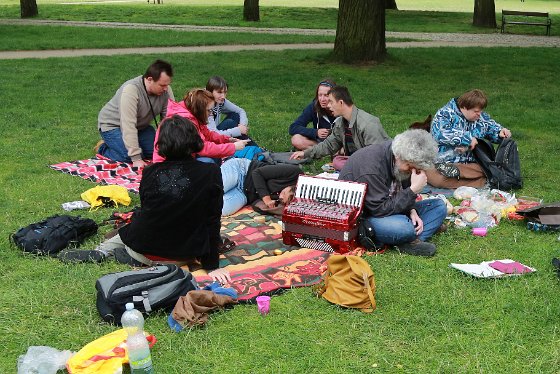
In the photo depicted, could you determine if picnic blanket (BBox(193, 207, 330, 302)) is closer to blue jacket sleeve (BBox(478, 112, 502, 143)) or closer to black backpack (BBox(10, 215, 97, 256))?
black backpack (BBox(10, 215, 97, 256))

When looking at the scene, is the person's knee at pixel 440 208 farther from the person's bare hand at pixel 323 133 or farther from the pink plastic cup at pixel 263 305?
the person's bare hand at pixel 323 133

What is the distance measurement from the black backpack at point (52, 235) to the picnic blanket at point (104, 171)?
5.79ft

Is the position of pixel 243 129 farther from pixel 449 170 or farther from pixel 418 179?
pixel 418 179

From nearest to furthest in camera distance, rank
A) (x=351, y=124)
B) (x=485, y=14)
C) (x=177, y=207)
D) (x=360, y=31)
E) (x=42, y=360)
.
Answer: (x=42, y=360) < (x=177, y=207) < (x=351, y=124) < (x=360, y=31) < (x=485, y=14)

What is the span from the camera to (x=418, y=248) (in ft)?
19.3

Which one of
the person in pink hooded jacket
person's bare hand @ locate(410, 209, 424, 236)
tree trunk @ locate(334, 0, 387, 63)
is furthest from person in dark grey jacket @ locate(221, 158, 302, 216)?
tree trunk @ locate(334, 0, 387, 63)

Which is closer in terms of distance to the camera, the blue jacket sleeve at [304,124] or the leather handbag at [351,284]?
the leather handbag at [351,284]

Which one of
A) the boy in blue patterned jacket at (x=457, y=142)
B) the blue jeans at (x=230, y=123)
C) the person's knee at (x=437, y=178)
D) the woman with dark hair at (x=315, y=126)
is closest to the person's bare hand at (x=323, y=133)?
the woman with dark hair at (x=315, y=126)

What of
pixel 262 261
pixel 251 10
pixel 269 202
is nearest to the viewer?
pixel 262 261

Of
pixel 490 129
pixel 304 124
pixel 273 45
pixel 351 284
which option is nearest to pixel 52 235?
pixel 351 284

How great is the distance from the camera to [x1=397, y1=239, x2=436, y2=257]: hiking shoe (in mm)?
5859

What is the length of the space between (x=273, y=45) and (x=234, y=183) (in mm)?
14255

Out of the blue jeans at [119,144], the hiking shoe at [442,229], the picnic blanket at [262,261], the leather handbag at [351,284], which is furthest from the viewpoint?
the blue jeans at [119,144]

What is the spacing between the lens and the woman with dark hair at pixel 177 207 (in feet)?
16.9
